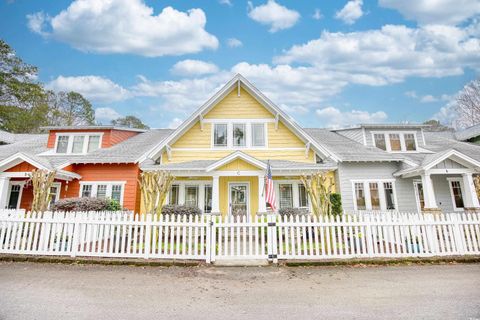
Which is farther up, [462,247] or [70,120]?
[70,120]

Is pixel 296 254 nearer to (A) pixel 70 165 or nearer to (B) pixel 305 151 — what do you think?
(B) pixel 305 151

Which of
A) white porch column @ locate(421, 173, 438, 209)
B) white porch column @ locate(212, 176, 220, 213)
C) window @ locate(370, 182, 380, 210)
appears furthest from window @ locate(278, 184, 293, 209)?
white porch column @ locate(421, 173, 438, 209)

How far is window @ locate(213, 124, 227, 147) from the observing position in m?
15.4

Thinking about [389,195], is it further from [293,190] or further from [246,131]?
[246,131]

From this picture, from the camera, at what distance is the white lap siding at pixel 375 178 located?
46.7ft

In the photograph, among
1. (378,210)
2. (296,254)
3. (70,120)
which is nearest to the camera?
(296,254)

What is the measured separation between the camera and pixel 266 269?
6.97 meters

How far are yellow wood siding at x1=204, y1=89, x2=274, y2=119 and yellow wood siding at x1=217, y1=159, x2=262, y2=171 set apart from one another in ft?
11.4

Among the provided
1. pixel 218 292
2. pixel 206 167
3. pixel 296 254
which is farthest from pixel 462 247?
pixel 206 167

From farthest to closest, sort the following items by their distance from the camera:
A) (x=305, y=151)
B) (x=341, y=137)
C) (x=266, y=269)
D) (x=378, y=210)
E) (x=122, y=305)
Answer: (x=341, y=137)
(x=305, y=151)
(x=378, y=210)
(x=266, y=269)
(x=122, y=305)

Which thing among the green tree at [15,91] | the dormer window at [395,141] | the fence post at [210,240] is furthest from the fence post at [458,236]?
the green tree at [15,91]

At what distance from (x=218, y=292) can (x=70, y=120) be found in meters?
35.8

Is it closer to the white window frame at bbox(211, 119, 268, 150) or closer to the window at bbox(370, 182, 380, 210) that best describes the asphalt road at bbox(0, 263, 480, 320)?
the window at bbox(370, 182, 380, 210)

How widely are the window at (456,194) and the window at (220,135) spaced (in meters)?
13.7
